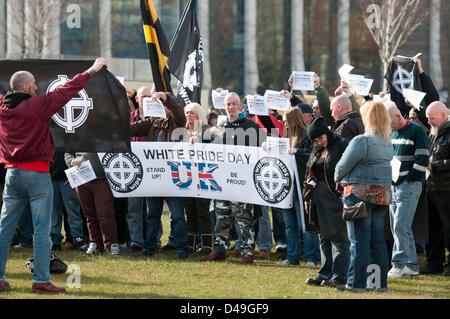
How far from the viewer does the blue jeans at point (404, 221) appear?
10.1 metres

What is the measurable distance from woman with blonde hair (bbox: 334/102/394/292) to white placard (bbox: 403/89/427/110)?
213 centimetres

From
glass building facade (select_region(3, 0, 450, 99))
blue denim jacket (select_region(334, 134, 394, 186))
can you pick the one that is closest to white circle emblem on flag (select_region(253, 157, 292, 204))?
blue denim jacket (select_region(334, 134, 394, 186))

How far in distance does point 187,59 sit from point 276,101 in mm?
1850

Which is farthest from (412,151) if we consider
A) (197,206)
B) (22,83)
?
(22,83)

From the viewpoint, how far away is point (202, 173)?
11.6 m

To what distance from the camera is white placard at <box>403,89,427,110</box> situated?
10.7 m

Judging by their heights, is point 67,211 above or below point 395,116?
below

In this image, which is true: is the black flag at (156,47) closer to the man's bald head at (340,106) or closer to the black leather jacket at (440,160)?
the man's bald head at (340,106)

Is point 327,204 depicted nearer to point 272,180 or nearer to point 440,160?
point 272,180

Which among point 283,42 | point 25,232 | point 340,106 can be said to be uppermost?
point 283,42

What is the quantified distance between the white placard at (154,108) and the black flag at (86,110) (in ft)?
3.61

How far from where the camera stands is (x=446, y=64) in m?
55.1

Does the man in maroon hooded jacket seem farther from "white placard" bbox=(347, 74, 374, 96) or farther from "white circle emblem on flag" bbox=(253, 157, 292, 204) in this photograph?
"white placard" bbox=(347, 74, 374, 96)
